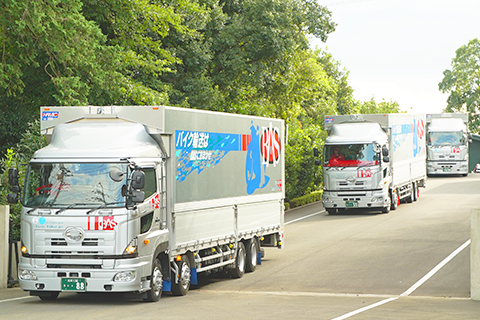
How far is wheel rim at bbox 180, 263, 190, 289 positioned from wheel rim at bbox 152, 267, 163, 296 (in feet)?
2.56

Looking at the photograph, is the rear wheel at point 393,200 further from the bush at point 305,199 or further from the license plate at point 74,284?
the license plate at point 74,284

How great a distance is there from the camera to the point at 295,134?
3850 centimetres

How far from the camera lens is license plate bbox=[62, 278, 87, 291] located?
515 inches

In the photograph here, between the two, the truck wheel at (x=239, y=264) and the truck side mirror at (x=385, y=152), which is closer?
the truck wheel at (x=239, y=264)

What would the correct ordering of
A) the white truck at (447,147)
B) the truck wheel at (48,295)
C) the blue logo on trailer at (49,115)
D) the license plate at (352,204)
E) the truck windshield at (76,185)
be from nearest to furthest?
the truck windshield at (76,185) < the truck wheel at (48,295) < the blue logo on trailer at (49,115) < the license plate at (352,204) < the white truck at (447,147)

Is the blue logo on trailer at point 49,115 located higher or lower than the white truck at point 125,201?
higher

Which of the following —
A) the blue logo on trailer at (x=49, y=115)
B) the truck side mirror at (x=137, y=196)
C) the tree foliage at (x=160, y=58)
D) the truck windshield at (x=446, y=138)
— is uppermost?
the tree foliage at (x=160, y=58)

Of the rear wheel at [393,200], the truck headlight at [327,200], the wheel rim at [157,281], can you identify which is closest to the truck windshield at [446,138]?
the rear wheel at [393,200]

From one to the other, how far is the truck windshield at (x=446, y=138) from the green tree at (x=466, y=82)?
135 ft

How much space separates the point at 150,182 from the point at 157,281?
6.00ft

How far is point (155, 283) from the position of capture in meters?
14.0

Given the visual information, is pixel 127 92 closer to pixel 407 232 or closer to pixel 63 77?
pixel 63 77

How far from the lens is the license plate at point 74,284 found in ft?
42.9

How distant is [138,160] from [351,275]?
661cm
